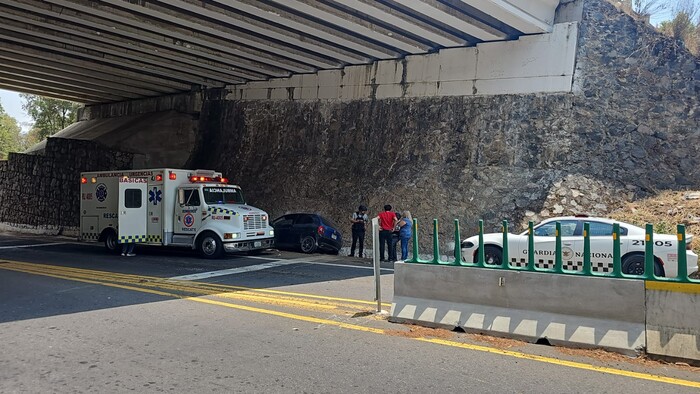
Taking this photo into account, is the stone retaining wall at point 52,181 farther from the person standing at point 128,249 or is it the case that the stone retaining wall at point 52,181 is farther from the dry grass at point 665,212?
the dry grass at point 665,212

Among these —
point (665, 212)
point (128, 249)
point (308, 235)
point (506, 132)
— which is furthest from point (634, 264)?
point (128, 249)

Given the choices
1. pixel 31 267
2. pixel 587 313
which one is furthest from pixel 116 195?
pixel 587 313

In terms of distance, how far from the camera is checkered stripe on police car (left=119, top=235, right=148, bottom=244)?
15.6 m

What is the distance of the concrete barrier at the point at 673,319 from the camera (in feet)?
17.3

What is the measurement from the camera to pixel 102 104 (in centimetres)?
3788

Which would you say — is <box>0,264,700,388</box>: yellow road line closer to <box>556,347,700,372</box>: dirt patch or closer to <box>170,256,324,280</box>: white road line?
<box>556,347,700,372</box>: dirt patch

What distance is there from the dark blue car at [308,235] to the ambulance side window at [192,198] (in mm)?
3303

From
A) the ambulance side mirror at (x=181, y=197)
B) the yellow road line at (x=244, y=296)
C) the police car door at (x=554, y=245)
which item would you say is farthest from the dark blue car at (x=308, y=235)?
the police car door at (x=554, y=245)

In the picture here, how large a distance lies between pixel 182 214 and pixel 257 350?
1078cm

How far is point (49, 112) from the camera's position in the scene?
48312 mm

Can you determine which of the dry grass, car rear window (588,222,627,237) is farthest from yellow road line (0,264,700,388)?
the dry grass

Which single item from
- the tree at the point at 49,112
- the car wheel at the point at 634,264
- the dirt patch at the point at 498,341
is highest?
the tree at the point at 49,112

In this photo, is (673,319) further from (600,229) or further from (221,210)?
(221,210)

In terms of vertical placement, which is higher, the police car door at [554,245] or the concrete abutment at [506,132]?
the concrete abutment at [506,132]
